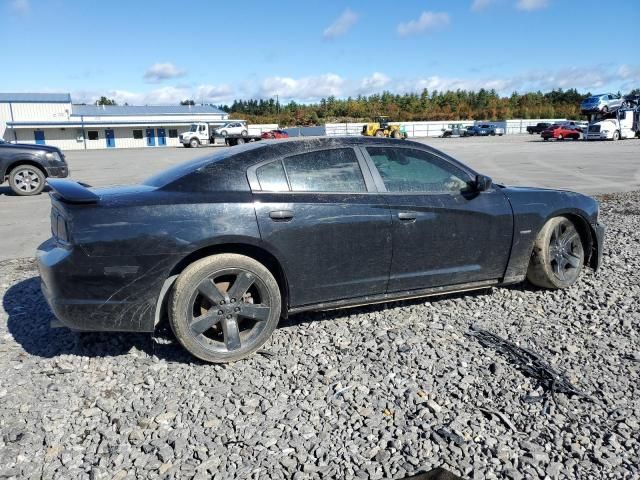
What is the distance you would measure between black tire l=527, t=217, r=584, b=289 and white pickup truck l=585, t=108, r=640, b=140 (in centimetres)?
3944

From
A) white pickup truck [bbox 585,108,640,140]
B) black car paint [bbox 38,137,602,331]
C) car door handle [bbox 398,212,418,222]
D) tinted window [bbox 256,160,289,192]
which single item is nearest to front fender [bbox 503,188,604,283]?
black car paint [bbox 38,137,602,331]

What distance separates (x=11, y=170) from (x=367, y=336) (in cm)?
1145

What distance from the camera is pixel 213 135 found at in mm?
48250

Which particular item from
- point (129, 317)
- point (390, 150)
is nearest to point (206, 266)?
point (129, 317)

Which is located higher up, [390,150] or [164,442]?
[390,150]

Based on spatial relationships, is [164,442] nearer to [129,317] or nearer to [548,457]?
[129,317]

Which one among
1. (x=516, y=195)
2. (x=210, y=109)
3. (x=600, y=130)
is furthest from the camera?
(x=210, y=109)

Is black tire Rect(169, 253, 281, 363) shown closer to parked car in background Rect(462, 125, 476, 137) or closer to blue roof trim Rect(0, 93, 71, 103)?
blue roof trim Rect(0, 93, 71, 103)

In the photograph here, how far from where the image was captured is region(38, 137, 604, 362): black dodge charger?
3432mm

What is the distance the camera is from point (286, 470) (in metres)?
2.58

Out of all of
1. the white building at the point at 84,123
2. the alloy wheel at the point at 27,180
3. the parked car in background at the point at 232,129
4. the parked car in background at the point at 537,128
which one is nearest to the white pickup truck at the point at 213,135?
the parked car in background at the point at 232,129

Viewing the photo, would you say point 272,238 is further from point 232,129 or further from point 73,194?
point 232,129

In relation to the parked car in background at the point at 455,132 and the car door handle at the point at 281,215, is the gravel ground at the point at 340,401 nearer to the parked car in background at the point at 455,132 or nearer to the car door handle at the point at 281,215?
the car door handle at the point at 281,215

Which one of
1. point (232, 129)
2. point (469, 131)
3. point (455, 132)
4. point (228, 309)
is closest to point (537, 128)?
point (469, 131)
